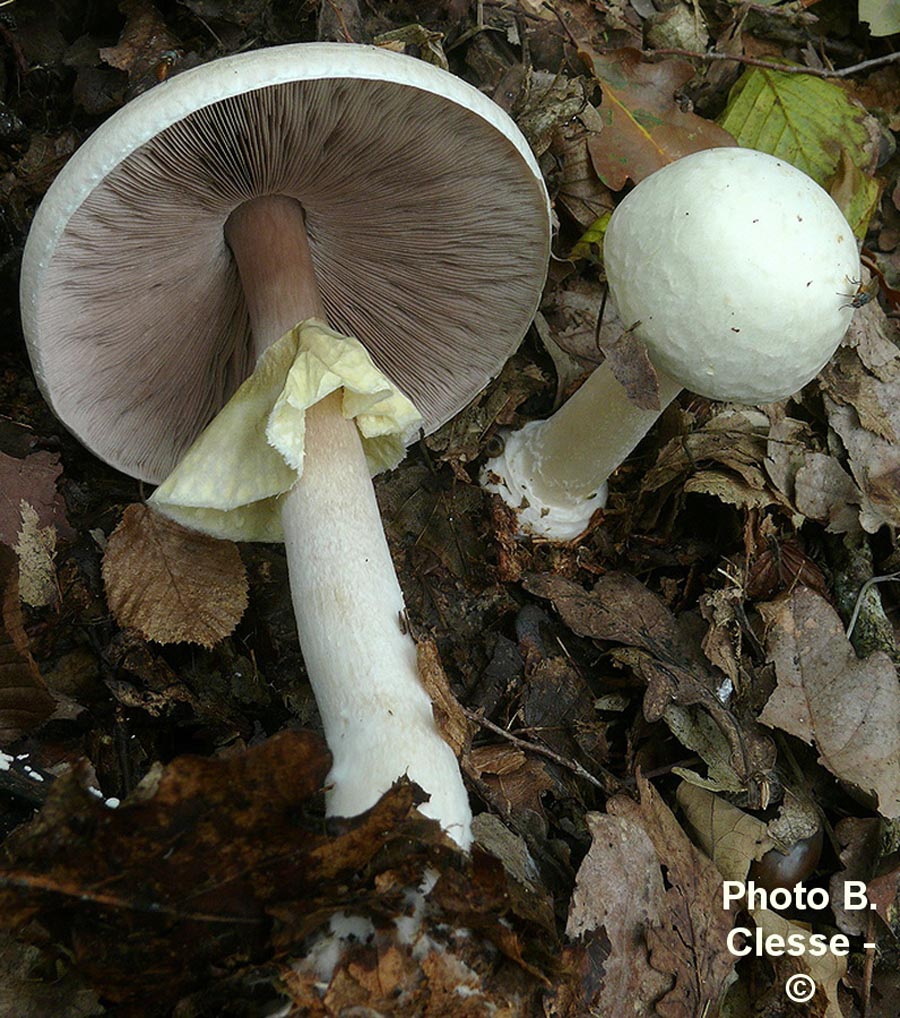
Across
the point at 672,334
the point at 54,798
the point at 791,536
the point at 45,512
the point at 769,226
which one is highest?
the point at 769,226

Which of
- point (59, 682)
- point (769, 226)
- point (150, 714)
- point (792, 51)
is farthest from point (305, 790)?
point (792, 51)

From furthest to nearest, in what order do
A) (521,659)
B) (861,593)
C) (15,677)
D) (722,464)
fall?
(722,464) < (861,593) < (521,659) < (15,677)

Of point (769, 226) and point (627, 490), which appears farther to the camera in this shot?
point (627, 490)

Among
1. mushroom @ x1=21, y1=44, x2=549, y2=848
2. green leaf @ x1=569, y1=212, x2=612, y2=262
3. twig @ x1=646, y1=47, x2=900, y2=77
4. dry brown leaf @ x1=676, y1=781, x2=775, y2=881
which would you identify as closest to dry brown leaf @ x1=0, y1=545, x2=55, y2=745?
mushroom @ x1=21, y1=44, x2=549, y2=848

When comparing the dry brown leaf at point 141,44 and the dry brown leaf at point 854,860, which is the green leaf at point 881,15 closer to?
the dry brown leaf at point 141,44

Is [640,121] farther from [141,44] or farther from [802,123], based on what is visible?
[141,44]

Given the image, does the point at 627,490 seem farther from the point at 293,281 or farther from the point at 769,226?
the point at 293,281

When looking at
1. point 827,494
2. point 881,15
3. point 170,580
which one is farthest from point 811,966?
point 881,15

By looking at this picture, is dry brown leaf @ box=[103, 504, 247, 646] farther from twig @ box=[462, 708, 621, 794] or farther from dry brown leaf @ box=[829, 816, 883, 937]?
dry brown leaf @ box=[829, 816, 883, 937]

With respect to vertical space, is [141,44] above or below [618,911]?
above
